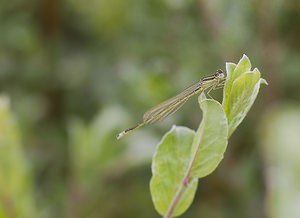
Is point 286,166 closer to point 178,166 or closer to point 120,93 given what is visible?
point 178,166

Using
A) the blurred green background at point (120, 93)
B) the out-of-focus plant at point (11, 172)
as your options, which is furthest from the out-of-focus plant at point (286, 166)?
the out-of-focus plant at point (11, 172)

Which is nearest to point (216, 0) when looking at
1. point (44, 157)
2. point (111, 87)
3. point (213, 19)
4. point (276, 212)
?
point (213, 19)

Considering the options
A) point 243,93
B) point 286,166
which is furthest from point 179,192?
point 286,166

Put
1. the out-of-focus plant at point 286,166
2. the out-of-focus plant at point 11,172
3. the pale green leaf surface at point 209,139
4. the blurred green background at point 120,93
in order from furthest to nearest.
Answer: the blurred green background at point 120,93 < the out-of-focus plant at point 11,172 < the out-of-focus plant at point 286,166 < the pale green leaf surface at point 209,139

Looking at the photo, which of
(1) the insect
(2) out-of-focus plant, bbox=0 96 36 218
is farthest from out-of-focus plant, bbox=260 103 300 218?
(2) out-of-focus plant, bbox=0 96 36 218

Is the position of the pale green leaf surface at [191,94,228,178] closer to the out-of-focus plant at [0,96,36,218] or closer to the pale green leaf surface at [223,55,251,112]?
the pale green leaf surface at [223,55,251,112]

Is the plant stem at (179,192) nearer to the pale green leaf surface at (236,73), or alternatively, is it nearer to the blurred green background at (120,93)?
the pale green leaf surface at (236,73)
